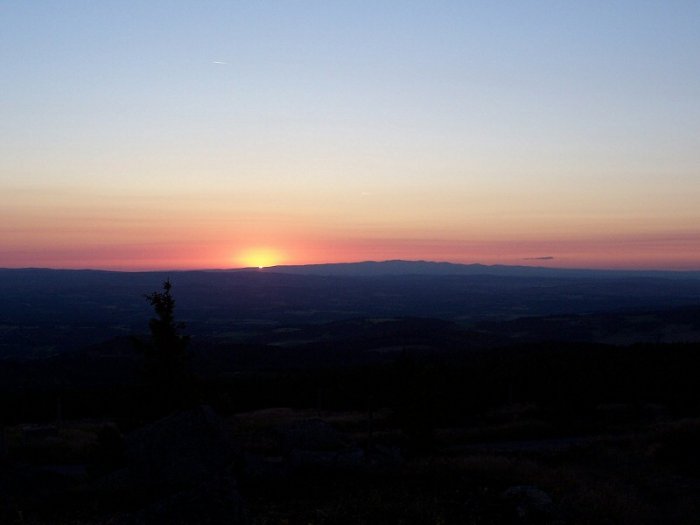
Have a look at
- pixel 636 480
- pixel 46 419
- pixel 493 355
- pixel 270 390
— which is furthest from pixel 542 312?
pixel 636 480

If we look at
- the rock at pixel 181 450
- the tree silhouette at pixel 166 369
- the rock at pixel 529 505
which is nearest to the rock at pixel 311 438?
the tree silhouette at pixel 166 369

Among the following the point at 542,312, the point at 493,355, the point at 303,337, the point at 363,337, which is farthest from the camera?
the point at 542,312

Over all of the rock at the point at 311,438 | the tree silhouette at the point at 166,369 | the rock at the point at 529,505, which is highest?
the tree silhouette at the point at 166,369

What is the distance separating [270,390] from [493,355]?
28.9m

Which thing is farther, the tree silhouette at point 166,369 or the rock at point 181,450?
the tree silhouette at point 166,369

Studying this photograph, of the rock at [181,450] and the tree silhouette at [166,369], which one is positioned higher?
the tree silhouette at [166,369]

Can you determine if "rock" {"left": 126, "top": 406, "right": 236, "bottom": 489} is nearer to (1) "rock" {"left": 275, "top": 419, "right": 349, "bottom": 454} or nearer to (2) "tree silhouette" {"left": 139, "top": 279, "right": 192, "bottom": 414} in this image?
(2) "tree silhouette" {"left": 139, "top": 279, "right": 192, "bottom": 414}

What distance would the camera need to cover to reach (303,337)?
124 meters

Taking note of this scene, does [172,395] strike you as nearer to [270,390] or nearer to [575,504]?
[575,504]

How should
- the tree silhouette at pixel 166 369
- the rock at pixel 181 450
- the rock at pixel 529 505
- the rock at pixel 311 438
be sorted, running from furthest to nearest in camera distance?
the rock at pixel 311 438 < the tree silhouette at pixel 166 369 < the rock at pixel 181 450 < the rock at pixel 529 505

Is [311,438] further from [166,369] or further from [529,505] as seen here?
[529,505]

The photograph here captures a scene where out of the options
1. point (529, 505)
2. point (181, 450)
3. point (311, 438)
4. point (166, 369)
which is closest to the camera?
point (529, 505)

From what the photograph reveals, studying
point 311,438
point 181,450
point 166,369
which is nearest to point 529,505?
point 181,450

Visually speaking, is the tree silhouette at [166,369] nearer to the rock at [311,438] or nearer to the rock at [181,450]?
the rock at [311,438]
